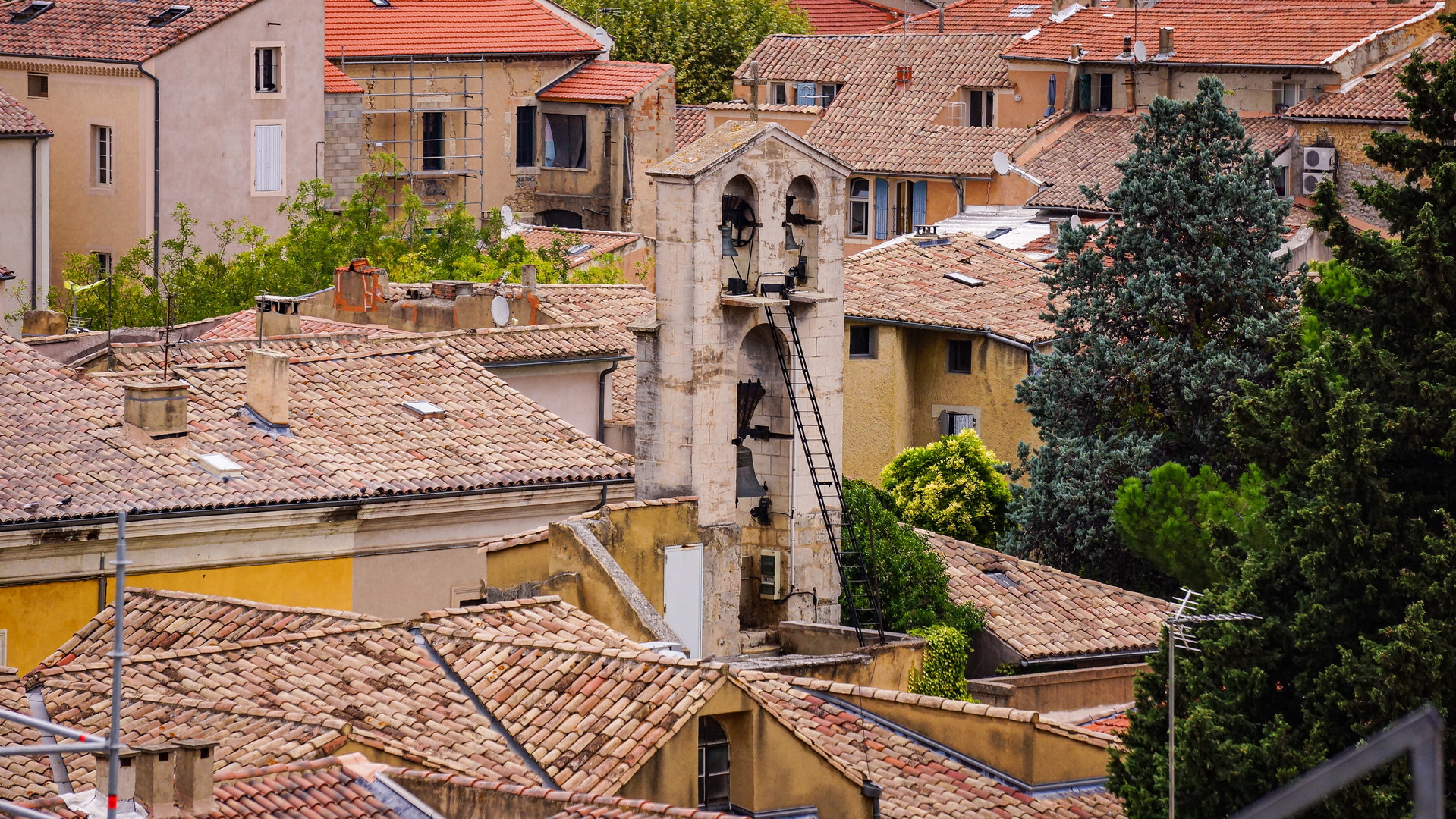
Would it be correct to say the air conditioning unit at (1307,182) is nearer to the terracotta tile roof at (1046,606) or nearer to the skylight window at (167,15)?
the skylight window at (167,15)

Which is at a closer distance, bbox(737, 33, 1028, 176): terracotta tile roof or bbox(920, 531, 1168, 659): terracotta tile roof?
bbox(920, 531, 1168, 659): terracotta tile roof

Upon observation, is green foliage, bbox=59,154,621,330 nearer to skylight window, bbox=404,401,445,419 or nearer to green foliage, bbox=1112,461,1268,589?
skylight window, bbox=404,401,445,419

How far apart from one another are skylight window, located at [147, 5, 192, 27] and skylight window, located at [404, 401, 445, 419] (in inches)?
889

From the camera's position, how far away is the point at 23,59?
1845 inches

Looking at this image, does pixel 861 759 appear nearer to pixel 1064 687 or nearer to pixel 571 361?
pixel 1064 687

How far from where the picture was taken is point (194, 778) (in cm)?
1480

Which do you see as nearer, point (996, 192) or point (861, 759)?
point (861, 759)

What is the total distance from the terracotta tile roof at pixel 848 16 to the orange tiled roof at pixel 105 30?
36.6 metres

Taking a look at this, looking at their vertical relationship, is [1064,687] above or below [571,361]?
below

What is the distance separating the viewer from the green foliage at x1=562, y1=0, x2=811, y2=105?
73.8 meters

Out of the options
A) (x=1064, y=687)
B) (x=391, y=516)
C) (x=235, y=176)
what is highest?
(x=235, y=176)

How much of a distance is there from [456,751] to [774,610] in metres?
8.12

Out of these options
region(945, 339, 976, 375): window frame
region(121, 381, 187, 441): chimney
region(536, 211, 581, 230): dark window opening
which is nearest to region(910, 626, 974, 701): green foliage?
region(121, 381, 187, 441): chimney

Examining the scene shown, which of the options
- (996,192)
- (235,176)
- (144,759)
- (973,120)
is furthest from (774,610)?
(973,120)
